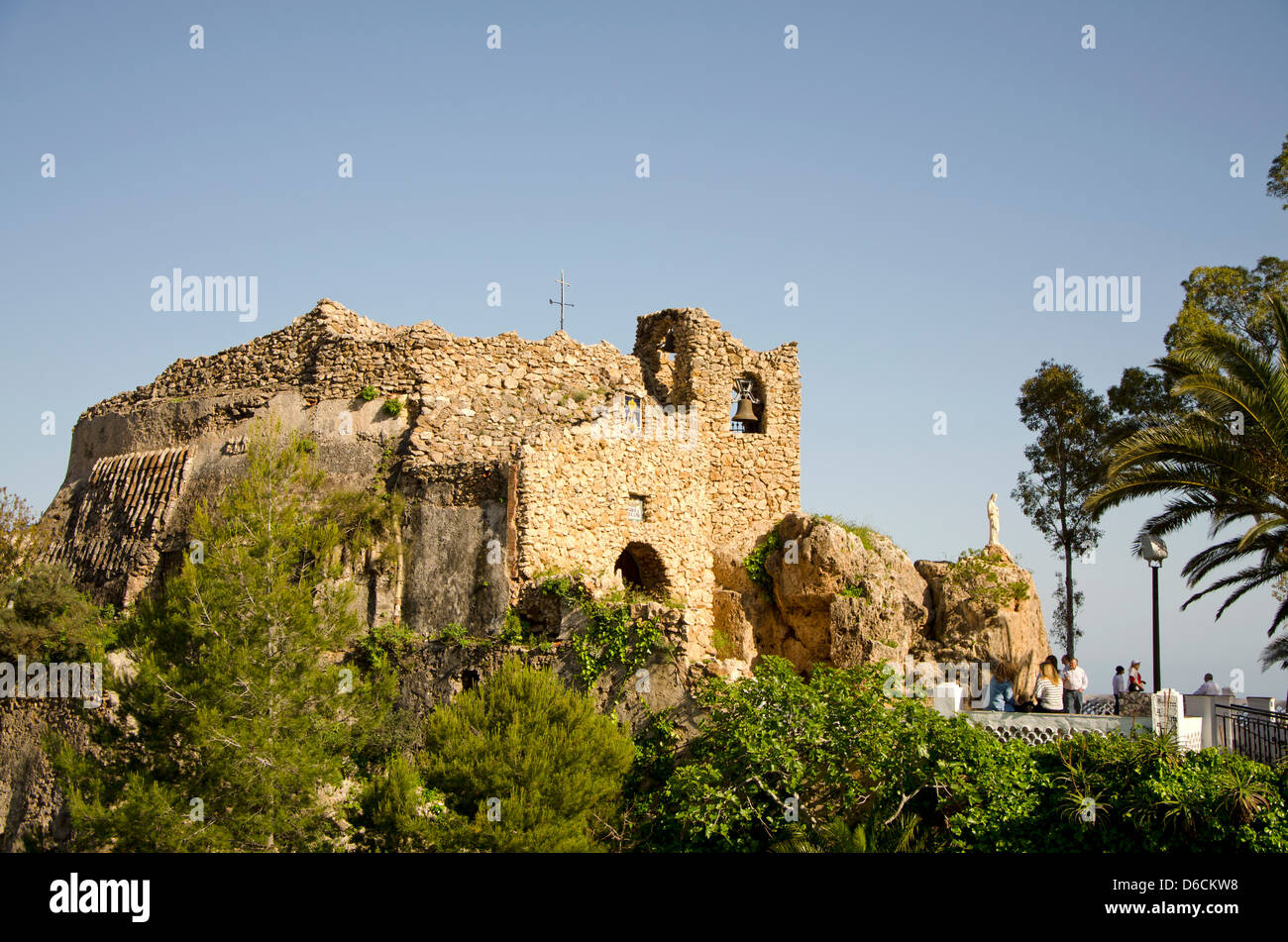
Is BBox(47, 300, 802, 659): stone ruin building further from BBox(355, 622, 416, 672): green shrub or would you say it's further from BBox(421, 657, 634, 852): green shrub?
BBox(421, 657, 634, 852): green shrub

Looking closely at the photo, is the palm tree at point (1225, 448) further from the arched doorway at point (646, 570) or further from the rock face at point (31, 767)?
the rock face at point (31, 767)

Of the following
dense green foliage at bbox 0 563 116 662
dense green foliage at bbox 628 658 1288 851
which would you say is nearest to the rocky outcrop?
dense green foliage at bbox 628 658 1288 851

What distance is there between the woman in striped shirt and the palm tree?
3059mm

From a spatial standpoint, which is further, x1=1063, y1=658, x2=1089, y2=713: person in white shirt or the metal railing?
x1=1063, y1=658, x2=1089, y2=713: person in white shirt

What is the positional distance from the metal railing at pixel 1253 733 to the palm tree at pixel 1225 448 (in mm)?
3206

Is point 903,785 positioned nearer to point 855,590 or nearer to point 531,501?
point 531,501

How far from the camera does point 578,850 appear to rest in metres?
16.2

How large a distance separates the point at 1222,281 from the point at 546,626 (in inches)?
736

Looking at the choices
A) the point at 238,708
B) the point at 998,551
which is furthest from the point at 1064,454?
the point at 238,708

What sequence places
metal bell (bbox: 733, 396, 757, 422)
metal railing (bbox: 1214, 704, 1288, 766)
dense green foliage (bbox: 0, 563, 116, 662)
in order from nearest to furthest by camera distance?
metal railing (bbox: 1214, 704, 1288, 766) → dense green foliage (bbox: 0, 563, 116, 662) → metal bell (bbox: 733, 396, 757, 422)

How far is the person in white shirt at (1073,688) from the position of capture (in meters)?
19.3

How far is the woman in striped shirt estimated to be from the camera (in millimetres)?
18891

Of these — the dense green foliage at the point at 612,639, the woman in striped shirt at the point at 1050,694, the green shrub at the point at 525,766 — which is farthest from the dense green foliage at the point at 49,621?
the woman in striped shirt at the point at 1050,694
